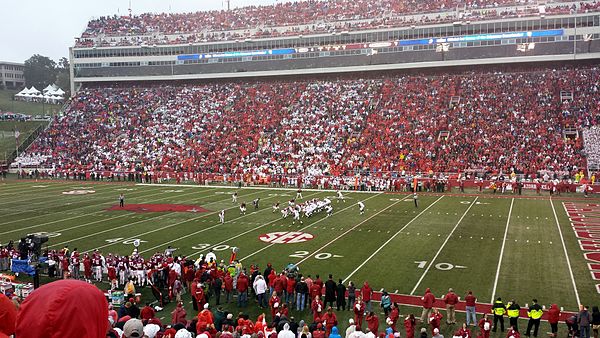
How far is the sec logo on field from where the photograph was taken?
2197 centimetres

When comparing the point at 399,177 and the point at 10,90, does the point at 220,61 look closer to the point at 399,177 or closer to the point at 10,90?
the point at 399,177

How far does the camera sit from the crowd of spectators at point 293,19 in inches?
2212

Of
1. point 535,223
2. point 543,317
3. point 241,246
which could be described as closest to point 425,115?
point 535,223

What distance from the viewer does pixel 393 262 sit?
18.5m

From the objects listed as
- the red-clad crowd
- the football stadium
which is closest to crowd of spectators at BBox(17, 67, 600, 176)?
the football stadium

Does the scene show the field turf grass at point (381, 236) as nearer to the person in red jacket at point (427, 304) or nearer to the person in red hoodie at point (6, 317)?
the person in red jacket at point (427, 304)

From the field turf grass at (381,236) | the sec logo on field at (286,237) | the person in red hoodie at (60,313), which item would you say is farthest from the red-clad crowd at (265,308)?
the sec logo on field at (286,237)

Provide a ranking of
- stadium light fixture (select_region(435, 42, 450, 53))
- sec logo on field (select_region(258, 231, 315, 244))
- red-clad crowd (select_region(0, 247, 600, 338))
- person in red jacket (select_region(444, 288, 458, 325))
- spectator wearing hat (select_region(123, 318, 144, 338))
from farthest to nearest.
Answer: stadium light fixture (select_region(435, 42, 450, 53))
sec logo on field (select_region(258, 231, 315, 244))
person in red jacket (select_region(444, 288, 458, 325))
red-clad crowd (select_region(0, 247, 600, 338))
spectator wearing hat (select_region(123, 318, 144, 338))

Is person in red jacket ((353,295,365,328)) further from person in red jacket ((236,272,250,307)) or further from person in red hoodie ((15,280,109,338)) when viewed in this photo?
person in red hoodie ((15,280,109,338))

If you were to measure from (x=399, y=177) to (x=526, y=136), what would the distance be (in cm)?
1170

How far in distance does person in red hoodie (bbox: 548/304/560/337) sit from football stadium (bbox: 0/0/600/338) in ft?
0.27

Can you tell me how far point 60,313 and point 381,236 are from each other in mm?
21397

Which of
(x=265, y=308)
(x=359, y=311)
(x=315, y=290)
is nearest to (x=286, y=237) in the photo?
(x=265, y=308)

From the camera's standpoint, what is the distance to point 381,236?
893 inches
